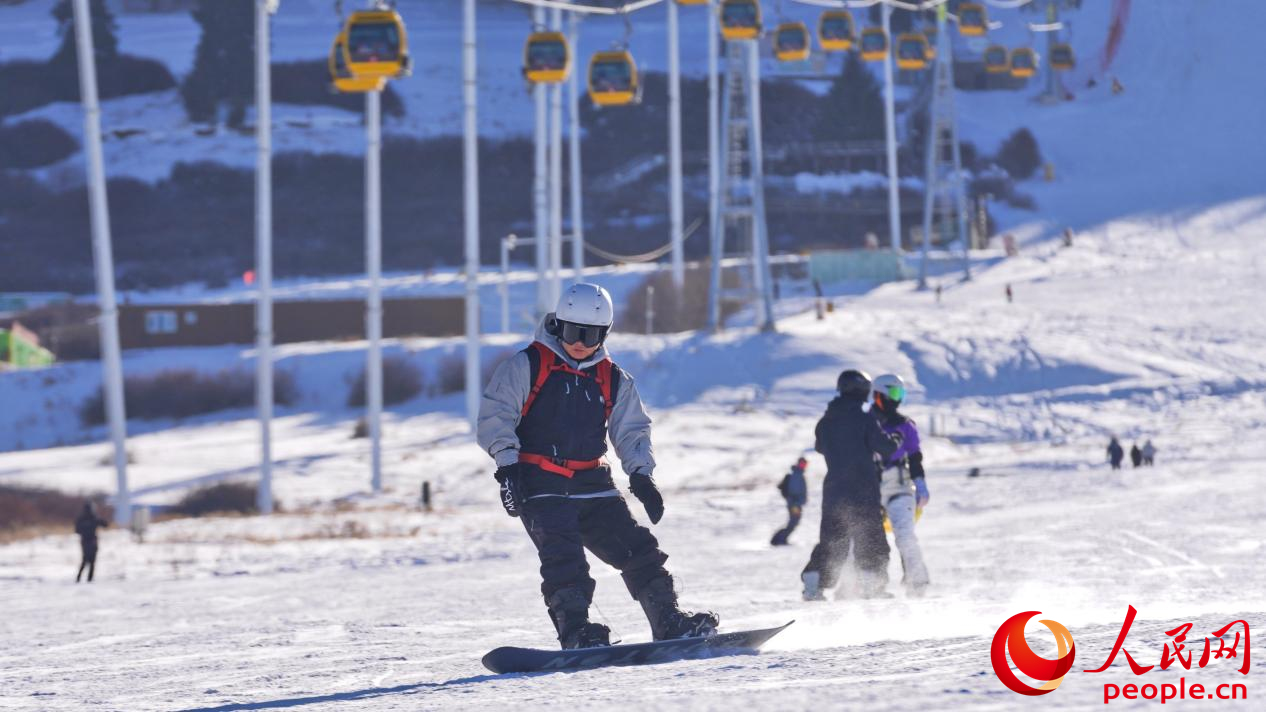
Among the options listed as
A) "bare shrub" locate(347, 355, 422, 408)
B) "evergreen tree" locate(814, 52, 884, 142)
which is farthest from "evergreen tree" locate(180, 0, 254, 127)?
"bare shrub" locate(347, 355, 422, 408)

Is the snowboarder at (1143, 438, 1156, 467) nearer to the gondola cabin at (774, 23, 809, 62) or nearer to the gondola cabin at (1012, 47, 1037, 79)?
the gondola cabin at (774, 23, 809, 62)

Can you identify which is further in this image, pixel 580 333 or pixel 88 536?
pixel 88 536

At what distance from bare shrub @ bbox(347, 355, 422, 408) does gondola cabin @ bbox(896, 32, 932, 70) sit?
1556 cm

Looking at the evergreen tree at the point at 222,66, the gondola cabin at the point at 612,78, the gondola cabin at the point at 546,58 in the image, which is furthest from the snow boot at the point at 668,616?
the evergreen tree at the point at 222,66

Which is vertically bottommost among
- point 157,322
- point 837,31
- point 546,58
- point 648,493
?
point 157,322

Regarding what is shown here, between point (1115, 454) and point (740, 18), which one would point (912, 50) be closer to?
point (740, 18)

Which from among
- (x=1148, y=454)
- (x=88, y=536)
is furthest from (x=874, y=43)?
(x=88, y=536)

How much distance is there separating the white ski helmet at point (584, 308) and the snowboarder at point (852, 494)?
3356mm

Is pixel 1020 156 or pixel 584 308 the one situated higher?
pixel 584 308

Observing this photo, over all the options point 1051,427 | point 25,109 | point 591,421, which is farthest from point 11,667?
point 25,109

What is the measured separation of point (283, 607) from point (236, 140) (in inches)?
3212

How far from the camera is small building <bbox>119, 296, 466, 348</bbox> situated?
2226 inches

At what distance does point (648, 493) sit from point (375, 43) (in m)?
18.7

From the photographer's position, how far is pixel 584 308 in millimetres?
7492
